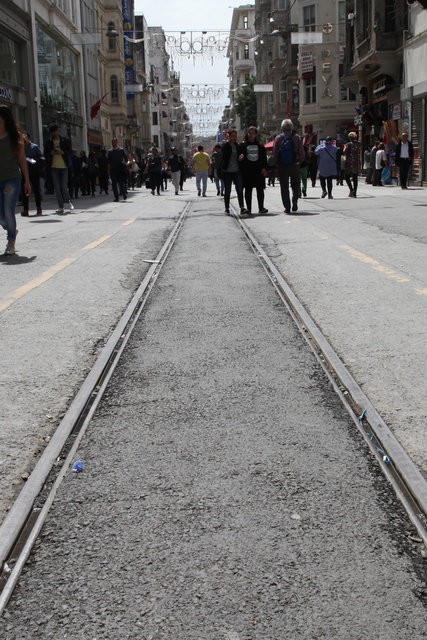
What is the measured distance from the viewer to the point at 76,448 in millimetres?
3592

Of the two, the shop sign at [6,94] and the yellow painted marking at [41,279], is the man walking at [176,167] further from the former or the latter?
the yellow painted marking at [41,279]

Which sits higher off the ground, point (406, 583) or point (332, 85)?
point (332, 85)

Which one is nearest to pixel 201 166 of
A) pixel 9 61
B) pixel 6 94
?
pixel 6 94

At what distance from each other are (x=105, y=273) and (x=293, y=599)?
6.89 meters

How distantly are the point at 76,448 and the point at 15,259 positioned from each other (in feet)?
23.5

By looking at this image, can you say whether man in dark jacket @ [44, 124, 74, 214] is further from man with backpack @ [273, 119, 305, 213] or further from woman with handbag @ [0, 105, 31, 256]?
woman with handbag @ [0, 105, 31, 256]

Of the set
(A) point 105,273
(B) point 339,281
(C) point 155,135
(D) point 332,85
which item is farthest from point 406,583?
(C) point 155,135

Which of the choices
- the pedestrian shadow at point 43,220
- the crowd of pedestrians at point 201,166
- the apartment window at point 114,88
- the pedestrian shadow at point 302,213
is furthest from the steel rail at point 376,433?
the apartment window at point 114,88

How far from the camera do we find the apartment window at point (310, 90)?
A: 6281cm

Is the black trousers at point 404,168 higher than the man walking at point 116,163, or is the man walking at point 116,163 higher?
the man walking at point 116,163

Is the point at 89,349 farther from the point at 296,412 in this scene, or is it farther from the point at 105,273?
the point at 105,273

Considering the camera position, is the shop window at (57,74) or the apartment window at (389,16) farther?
the shop window at (57,74)

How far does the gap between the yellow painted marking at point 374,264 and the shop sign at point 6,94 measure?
2314 centimetres

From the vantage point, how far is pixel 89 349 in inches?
217
